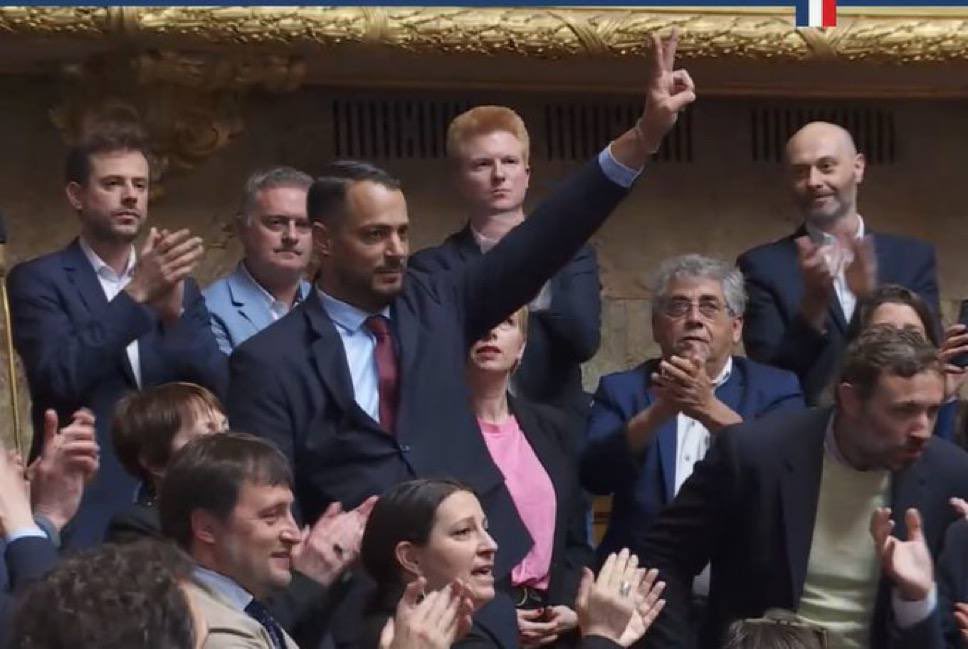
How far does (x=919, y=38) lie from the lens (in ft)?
27.5

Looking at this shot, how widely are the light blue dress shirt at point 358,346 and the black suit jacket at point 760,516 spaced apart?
2.32 ft

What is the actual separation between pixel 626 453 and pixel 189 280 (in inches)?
43.3

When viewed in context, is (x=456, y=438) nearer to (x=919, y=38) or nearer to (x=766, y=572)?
(x=766, y=572)

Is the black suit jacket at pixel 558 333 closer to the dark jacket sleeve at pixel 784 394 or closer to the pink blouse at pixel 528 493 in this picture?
the dark jacket sleeve at pixel 784 394

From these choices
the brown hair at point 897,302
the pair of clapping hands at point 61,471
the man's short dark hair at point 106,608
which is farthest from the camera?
the brown hair at point 897,302

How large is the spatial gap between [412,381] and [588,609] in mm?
722

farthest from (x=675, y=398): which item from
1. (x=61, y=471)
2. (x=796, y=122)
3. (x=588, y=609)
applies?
(x=796, y=122)

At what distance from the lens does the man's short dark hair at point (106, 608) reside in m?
3.69

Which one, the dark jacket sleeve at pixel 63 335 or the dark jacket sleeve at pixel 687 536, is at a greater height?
the dark jacket sleeve at pixel 63 335

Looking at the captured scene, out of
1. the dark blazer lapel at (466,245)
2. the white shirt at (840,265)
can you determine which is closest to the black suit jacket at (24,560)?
the dark blazer lapel at (466,245)

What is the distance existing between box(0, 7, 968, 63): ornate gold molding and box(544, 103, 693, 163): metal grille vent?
0.53 m

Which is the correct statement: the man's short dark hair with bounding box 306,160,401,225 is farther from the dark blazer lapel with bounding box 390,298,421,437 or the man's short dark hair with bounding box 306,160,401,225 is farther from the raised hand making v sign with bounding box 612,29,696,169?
the raised hand making v sign with bounding box 612,29,696,169

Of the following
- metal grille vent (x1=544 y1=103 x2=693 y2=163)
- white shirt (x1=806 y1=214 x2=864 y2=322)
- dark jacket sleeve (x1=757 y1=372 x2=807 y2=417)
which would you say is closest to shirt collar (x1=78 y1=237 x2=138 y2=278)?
dark jacket sleeve (x1=757 y1=372 x2=807 y2=417)

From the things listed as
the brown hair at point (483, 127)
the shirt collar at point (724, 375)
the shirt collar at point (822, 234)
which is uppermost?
the brown hair at point (483, 127)
